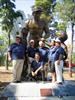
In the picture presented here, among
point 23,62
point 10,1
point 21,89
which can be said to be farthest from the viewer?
point 10,1

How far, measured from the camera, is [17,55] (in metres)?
9.28

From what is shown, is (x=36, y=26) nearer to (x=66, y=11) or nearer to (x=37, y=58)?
(x=37, y=58)

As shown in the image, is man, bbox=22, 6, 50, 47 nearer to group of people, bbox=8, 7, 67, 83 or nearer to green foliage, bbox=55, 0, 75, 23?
group of people, bbox=8, 7, 67, 83

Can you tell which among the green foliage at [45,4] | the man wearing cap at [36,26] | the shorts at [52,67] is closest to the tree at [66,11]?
the green foliage at [45,4]

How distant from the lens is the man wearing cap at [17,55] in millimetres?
9266

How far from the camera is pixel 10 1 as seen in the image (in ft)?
87.4

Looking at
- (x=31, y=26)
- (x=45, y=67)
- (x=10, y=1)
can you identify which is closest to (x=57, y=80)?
(x=45, y=67)

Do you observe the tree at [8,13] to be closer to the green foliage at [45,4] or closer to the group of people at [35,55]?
the green foliage at [45,4]

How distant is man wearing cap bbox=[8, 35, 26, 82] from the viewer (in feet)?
30.4

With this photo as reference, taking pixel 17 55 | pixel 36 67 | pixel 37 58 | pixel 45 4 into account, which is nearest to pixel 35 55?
pixel 37 58

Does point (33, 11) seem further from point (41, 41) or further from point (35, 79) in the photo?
point (35, 79)

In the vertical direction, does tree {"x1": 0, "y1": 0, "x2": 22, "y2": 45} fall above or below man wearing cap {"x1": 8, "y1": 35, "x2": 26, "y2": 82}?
above

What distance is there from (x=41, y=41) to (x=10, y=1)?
17718 millimetres

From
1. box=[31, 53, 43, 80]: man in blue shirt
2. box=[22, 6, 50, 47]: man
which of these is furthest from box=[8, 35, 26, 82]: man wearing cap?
box=[22, 6, 50, 47]: man
